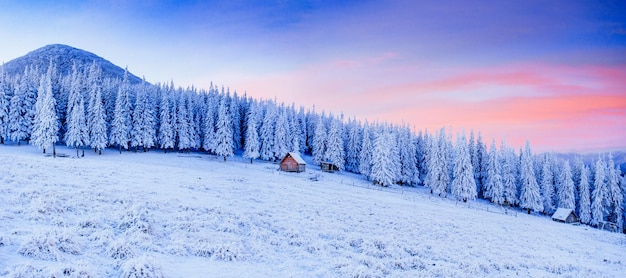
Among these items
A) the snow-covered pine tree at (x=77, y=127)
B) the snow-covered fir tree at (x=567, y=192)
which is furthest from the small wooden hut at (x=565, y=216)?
the snow-covered pine tree at (x=77, y=127)

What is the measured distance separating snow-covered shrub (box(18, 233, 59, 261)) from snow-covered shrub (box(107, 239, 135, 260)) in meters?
1.66

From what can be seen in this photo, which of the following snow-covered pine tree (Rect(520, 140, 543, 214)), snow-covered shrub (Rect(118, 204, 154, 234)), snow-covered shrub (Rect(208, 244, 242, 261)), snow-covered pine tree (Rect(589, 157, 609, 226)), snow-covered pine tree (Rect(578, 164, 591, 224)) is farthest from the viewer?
snow-covered pine tree (Rect(578, 164, 591, 224))

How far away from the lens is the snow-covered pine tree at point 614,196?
234 feet

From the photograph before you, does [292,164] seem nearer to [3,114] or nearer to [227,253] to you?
[227,253]

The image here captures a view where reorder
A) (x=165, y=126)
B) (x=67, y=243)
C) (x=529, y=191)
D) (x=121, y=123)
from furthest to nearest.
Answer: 1. (x=165, y=126)
2. (x=529, y=191)
3. (x=121, y=123)
4. (x=67, y=243)

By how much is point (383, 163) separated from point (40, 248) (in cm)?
6375

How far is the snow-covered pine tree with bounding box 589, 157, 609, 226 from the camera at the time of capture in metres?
71.2

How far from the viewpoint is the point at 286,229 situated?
69.1ft

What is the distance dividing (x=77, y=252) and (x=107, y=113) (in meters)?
71.6

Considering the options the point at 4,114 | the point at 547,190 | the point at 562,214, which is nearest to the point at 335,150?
the point at 562,214

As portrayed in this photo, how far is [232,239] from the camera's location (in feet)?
55.9

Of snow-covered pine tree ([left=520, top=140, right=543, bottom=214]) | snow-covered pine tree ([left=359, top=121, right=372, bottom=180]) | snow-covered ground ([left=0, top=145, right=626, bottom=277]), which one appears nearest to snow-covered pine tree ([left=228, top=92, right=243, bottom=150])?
snow-covered pine tree ([left=359, top=121, right=372, bottom=180])

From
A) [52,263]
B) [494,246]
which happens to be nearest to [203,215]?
[52,263]

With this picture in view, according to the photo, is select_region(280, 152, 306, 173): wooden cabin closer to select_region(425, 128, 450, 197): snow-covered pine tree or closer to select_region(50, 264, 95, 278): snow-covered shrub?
select_region(425, 128, 450, 197): snow-covered pine tree
